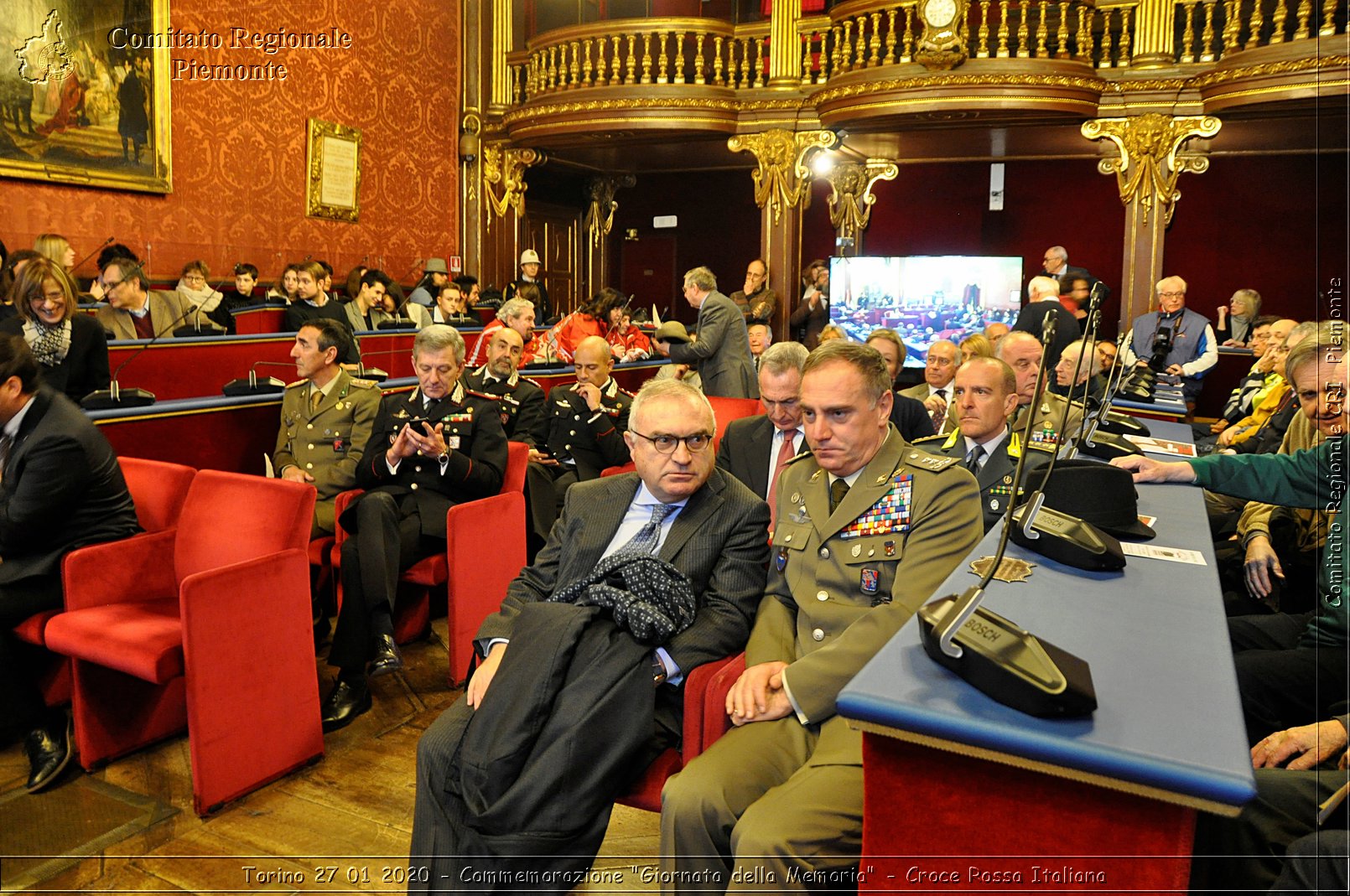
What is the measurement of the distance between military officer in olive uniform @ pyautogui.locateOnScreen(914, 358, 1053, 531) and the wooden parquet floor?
137 centimetres

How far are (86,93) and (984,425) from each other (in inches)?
275

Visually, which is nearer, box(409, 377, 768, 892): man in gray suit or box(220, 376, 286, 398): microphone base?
box(409, 377, 768, 892): man in gray suit

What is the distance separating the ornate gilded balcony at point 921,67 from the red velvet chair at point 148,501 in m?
6.78

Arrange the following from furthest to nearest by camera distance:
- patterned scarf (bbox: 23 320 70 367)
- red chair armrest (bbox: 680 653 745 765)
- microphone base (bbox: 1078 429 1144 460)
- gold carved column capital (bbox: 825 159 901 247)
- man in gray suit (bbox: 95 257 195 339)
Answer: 1. gold carved column capital (bbox: 825 159 901 247)
2. man in gray suit (bbox: 95 257 195 339)
3. patterned scarf (bbox: 23 320 70 367)
4. microphone base (bbox: 1078 429 1144 460)
5. red chair armrest (bbox: 680 653 745 765)

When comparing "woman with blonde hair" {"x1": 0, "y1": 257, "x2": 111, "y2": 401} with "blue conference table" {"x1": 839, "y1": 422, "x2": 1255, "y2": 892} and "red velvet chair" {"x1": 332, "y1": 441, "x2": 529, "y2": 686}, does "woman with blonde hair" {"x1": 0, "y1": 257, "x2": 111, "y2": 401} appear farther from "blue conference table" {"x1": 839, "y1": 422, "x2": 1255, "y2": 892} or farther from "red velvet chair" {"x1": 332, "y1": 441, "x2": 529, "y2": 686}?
"blue conference table" {"x1": 839, "y1": 422, "x2": 1255, "y2": 892}

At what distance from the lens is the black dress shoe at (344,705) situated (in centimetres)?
297

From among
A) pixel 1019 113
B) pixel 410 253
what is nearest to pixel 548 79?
pixel 410 253

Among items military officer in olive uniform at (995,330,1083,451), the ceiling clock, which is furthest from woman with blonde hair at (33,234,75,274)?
the ceiling clock

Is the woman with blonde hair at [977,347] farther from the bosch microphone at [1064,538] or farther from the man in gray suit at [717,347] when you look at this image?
the bosch microphone at [1064,538]

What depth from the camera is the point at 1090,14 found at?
8203mm

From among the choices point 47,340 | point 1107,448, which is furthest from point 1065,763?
point 47,340

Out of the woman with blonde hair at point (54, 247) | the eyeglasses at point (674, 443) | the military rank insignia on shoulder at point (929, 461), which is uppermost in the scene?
the woman with blonde hair at point (54, 247)

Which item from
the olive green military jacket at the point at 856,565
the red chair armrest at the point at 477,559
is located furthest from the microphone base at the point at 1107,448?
the red chair armrest at the point at 477,559

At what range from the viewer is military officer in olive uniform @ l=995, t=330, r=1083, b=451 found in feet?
10.3
